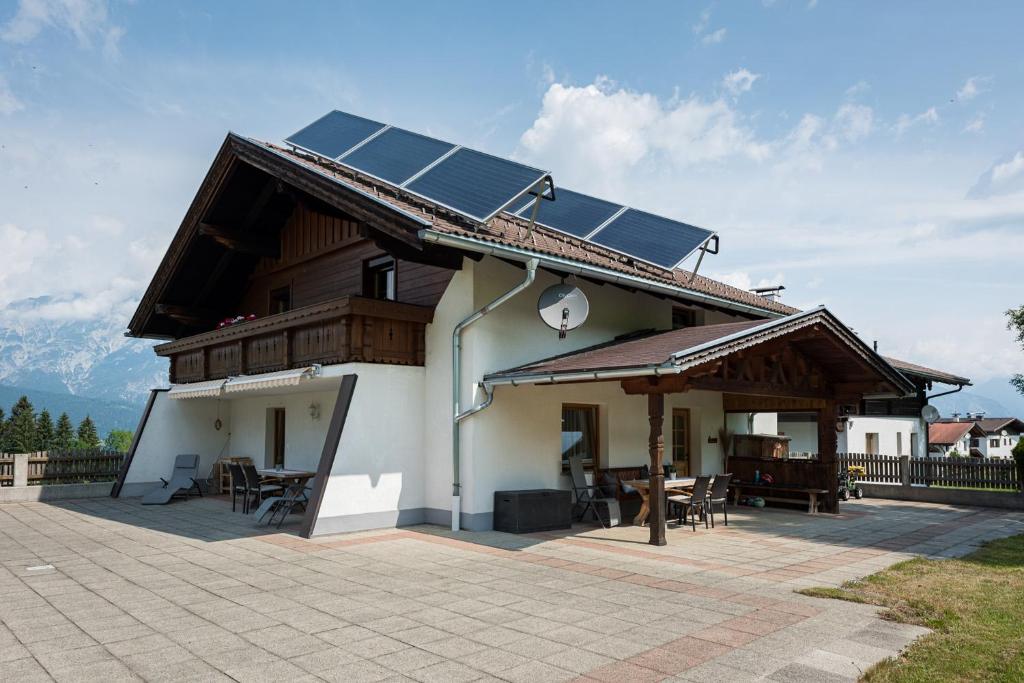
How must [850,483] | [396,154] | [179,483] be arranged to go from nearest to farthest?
[396,154] → [179,483] → [850,483]

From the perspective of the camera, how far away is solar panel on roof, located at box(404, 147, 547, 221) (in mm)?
10195

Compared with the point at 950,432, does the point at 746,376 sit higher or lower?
higher

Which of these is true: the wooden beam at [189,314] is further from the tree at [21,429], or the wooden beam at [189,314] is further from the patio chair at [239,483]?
the tree at [21,429]

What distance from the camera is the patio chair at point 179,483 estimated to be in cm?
1499

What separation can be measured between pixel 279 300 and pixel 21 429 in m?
49.4

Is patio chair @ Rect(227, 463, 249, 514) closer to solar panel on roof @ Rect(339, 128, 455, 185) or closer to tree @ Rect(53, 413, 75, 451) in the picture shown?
solar panel on roof @ Rect(339, 128, 455, 185)

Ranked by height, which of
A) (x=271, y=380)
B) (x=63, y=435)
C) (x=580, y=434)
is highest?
(x=271, y=380)

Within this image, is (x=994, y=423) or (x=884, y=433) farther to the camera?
(x=994, y=423)

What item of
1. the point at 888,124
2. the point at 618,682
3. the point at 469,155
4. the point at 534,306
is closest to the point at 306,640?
the point at 618,682

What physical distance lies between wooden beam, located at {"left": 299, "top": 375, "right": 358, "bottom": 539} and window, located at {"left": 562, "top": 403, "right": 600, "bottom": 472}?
394 cm

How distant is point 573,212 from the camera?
13867 mm

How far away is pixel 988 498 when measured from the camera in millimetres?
15938

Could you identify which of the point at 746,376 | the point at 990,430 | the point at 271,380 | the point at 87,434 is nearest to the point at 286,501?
the point at 271,380

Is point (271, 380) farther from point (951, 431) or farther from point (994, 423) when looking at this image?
point (994, 423)
